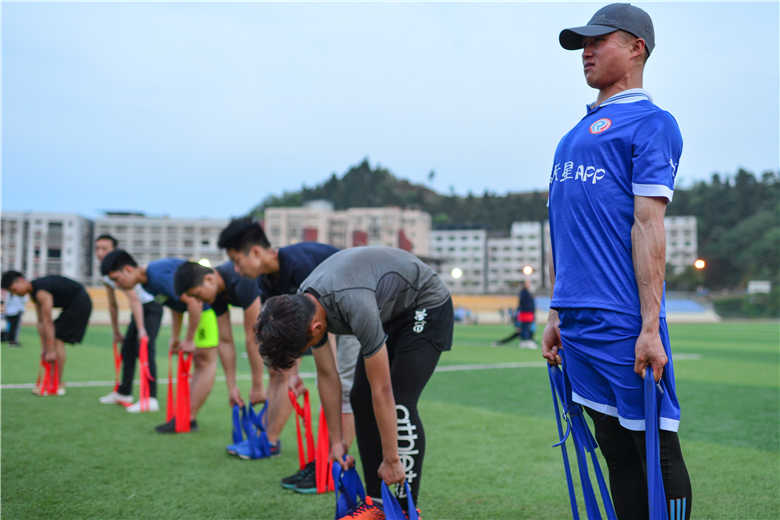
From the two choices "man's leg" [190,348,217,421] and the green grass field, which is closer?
the green grass field

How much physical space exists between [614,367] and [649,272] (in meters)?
0.35

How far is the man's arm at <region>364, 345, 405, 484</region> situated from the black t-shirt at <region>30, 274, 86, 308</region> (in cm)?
792

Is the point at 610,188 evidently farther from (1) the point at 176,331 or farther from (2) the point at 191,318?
(1) the point at 176,331

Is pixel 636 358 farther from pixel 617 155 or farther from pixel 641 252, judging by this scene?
pixel 617 155

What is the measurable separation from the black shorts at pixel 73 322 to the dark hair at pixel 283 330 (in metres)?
7.40

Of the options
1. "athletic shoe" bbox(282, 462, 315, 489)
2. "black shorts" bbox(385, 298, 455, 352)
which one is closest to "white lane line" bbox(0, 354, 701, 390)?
"athletic shoe" bbox(282, 462, 315, 489)

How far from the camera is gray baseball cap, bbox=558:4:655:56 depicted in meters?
2.38

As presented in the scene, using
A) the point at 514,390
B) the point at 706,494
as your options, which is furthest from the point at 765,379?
the point at 706,494

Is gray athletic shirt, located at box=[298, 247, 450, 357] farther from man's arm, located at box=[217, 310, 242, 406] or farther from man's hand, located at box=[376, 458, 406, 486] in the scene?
man's arm, located at box=[217, 310, 242, 406]

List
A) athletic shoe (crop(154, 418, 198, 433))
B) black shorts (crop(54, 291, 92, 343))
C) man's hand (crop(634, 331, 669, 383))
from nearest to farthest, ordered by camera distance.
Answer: man's hand (crop(634, 331, 669, 383)) < athletic shoe (crop(154, 418, 198, 433)) < black shorts (crop(54, 291, 92, 343))

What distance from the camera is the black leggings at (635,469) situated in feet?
7.29

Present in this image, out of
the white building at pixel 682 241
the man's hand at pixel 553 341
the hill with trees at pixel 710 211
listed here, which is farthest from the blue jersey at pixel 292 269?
the white building at pixel 682 241

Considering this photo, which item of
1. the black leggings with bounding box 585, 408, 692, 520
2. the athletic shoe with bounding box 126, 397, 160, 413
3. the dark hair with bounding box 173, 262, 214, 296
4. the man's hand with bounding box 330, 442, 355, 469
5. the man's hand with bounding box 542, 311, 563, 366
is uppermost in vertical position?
the dark hair with bounding box 173, 262, 214, 296

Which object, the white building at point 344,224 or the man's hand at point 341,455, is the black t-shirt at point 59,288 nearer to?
the man's hand at point 341,455
